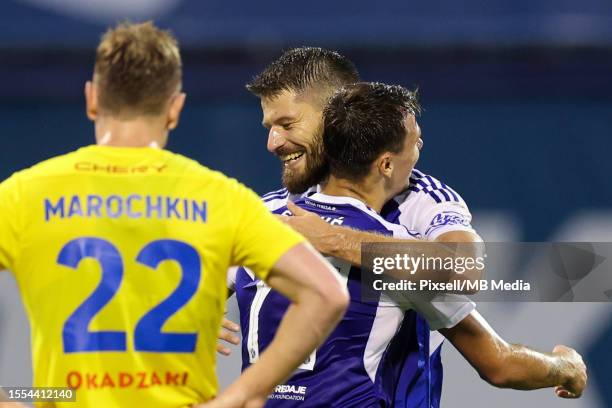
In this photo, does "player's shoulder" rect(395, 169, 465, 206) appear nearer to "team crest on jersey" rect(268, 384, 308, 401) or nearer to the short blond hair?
"team crest on jersey" rect(268, 384, 308, 401)

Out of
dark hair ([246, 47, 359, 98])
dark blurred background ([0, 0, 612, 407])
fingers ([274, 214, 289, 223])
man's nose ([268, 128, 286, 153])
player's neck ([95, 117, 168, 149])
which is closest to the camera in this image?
player's neck ([95, 117, 168, 149])

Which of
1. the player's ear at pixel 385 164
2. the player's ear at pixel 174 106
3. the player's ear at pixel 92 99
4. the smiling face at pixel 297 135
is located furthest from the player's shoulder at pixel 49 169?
the smiling face at pixel 297 135

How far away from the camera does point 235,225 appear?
8.25 feet

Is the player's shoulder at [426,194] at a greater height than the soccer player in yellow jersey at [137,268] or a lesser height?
greater

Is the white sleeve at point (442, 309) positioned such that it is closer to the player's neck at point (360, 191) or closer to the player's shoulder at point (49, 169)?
the player's neck at point (360, 191)

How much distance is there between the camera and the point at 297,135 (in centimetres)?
428

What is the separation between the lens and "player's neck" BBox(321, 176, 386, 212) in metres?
3.66

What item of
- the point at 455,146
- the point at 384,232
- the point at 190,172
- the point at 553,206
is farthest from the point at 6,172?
the point at 190,172

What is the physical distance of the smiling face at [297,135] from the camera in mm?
4164

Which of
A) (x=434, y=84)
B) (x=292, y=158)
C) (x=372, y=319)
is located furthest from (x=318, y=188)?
(x=434, y=84)

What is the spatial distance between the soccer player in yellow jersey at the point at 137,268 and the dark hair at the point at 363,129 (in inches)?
45.0

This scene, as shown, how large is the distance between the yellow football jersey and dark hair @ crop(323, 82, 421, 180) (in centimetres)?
115

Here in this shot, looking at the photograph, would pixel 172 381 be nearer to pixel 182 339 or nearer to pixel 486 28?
pixel 182 339

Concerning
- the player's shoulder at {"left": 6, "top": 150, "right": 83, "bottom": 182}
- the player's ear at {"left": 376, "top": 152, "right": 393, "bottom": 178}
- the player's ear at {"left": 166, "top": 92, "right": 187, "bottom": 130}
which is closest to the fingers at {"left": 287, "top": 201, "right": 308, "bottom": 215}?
the player's ear at {"left": 376, "top": 152, "right": 393, "bottom": 178}
